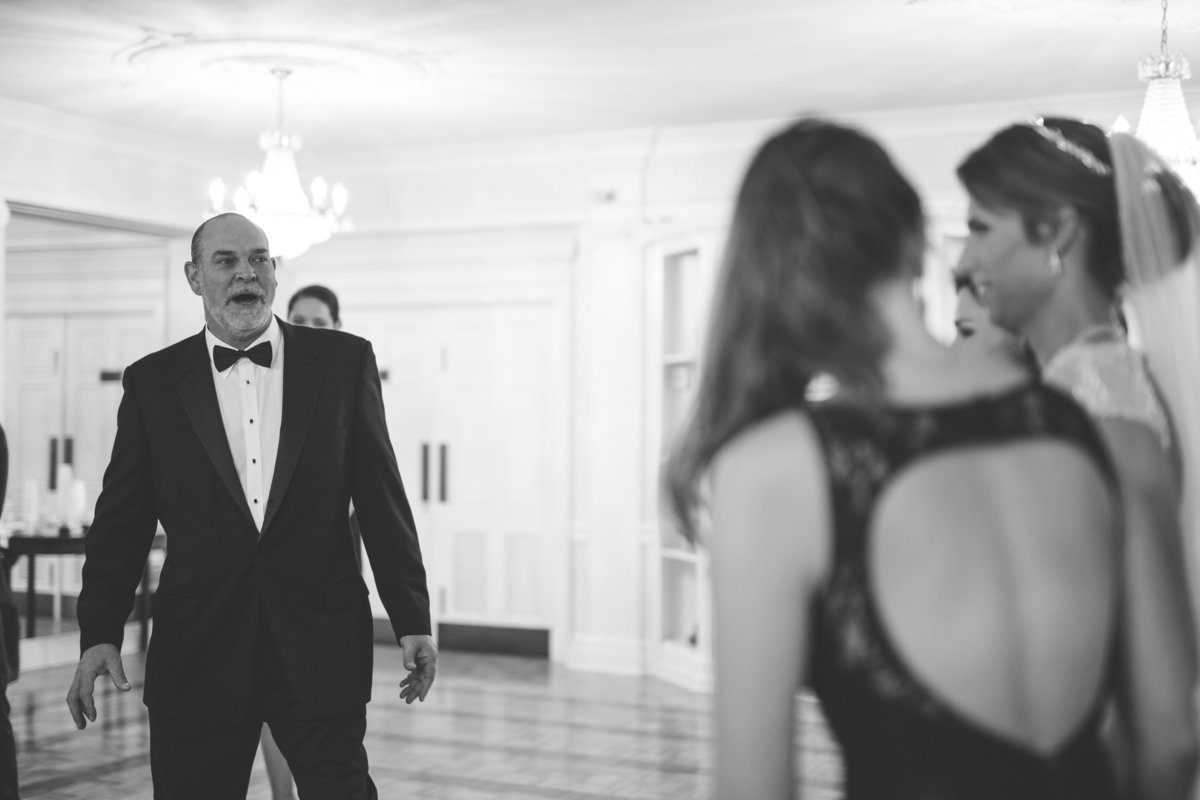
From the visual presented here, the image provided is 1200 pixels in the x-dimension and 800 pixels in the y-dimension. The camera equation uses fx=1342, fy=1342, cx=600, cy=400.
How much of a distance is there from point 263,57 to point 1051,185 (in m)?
4.63

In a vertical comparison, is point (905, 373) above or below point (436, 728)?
above

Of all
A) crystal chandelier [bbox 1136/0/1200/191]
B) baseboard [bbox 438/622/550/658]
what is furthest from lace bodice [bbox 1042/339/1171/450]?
baseboard [bbox 438/622/550/658]

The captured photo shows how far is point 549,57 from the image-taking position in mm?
5699

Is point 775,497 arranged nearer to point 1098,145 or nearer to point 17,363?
point 1098,145

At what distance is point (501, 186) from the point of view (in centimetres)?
793

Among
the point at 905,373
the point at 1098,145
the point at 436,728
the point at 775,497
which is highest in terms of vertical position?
the point at 1098,145

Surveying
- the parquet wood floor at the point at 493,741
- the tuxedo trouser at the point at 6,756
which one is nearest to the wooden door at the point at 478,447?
the parquet wood floor at the point at 493,741

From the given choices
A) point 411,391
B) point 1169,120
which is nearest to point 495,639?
point 411,391

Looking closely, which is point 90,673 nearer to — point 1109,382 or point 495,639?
point 1109,382

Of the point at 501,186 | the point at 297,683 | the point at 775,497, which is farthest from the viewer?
the point at 501,186

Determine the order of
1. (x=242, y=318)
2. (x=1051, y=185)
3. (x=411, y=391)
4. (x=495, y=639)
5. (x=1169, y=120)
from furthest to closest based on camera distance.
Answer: (x=411, y=391) < (x=495, y=639) < (x=1169, y=120) < (x=242, y=318) < (x=1051, y=185)

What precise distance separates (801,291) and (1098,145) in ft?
2.57

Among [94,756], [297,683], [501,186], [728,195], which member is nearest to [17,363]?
[501,186]

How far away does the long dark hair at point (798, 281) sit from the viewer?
112 centimetres
